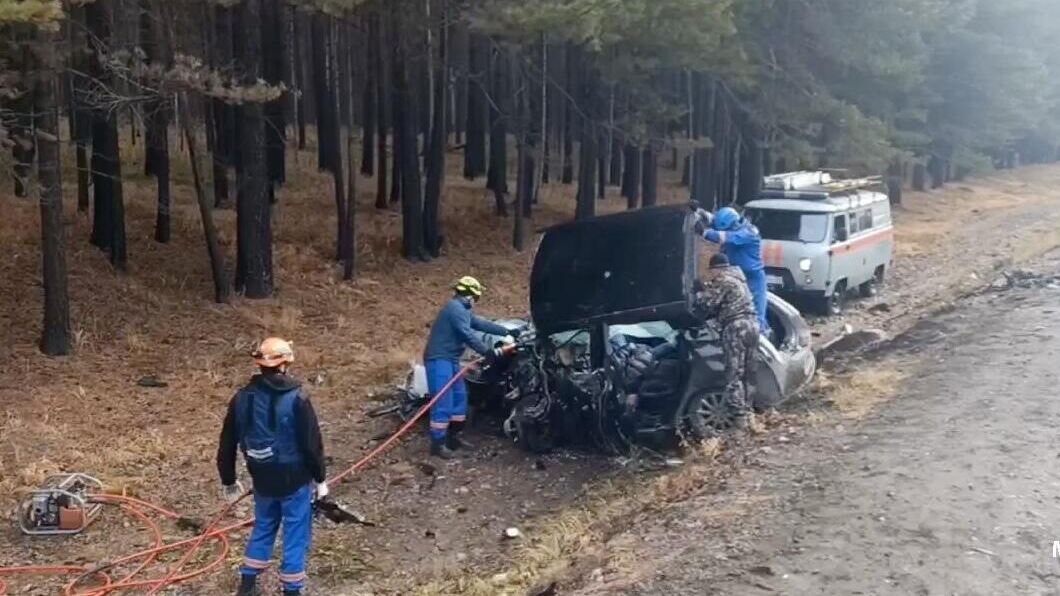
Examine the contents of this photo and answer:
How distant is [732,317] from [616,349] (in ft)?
3.81

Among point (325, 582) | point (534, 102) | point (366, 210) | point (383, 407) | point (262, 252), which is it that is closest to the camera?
point (325, 582)

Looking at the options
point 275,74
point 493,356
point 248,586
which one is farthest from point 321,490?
point 275,74

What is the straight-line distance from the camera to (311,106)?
4316 cm

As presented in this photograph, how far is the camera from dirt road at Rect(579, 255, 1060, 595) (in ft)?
22.6

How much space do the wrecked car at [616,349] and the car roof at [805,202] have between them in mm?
8239

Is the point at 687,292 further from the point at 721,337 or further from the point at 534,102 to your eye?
the point at 534,102

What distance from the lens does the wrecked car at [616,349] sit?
33.7ft

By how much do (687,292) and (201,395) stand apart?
6694 mm

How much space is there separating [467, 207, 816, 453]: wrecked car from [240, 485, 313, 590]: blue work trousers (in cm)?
356

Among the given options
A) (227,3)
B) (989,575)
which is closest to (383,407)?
(227,3)

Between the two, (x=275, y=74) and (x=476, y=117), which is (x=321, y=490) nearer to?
(x=275, y=74)

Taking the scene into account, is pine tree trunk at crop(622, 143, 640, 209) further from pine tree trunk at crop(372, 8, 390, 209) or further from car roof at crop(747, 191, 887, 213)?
car roof at crop(747, 191, 887, 213)

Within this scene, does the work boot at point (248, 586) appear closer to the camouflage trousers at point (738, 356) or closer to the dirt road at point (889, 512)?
the dirt road at point (889, 512)

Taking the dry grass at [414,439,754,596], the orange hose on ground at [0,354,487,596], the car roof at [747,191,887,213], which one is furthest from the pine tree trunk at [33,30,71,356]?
the car roof at [747,191,887,213]
